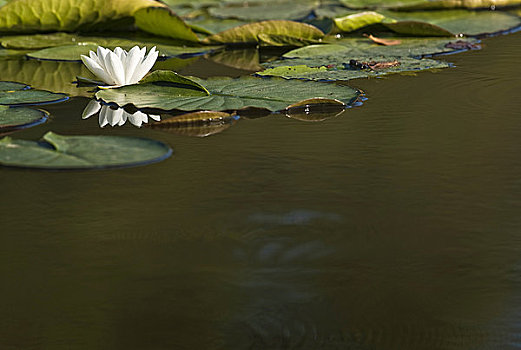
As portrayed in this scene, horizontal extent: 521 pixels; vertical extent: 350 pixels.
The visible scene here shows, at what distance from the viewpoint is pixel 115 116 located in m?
2.11

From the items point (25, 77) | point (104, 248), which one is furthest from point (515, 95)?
point (25, 77)

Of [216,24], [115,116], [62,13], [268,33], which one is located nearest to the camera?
[115,116]

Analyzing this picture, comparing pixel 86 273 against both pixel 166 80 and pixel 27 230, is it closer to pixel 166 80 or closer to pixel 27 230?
pixel 27 230

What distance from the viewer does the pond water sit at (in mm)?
1019

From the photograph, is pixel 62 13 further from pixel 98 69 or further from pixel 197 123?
pixel 197 123

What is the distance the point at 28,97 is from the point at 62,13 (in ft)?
4.43

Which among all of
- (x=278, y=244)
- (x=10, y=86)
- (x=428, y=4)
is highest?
(x=428, y=4)

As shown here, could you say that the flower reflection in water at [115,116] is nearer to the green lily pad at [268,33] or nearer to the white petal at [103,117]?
the white petal at [103,117]

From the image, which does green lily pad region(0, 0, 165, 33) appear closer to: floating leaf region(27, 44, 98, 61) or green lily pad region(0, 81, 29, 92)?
floating leaf region(27, 44, 98, 61)

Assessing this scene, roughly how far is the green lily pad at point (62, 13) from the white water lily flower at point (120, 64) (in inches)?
46.1

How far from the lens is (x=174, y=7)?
4.88 meters

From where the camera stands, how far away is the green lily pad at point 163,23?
3.22 m

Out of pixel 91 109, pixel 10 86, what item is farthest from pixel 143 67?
pixel 10 86

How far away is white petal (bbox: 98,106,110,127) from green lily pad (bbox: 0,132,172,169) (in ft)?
0.91
